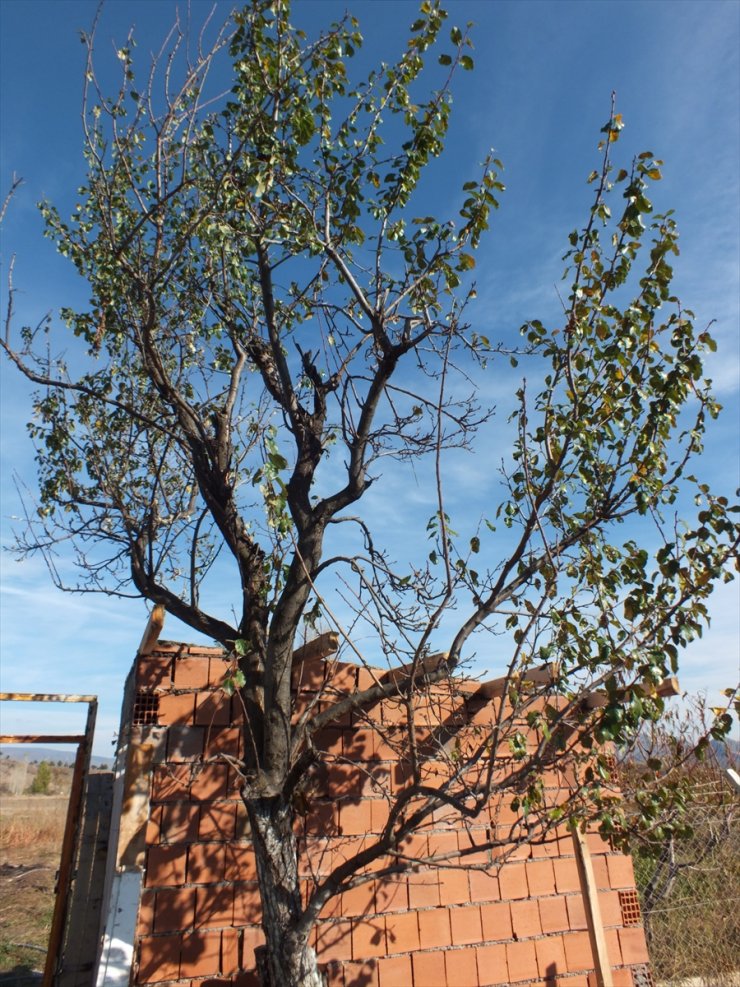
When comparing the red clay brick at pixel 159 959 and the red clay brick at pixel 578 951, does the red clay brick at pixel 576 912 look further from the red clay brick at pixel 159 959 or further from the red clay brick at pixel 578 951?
the red clay brick at pixel 159 959

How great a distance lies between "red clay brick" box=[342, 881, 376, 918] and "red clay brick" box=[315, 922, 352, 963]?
3.1 inches

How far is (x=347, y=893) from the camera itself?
4.76 metres

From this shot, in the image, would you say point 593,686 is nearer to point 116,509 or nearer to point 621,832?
point 621,832

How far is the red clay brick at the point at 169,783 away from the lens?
177 inches

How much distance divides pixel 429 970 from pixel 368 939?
19.6 inches

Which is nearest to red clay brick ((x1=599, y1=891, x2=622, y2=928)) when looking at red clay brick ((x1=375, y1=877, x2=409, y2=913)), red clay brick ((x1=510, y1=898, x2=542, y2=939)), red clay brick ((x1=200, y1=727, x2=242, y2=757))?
red clay brick ((x1=510, y1=898, x2=542, y2=939))

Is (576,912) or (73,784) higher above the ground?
(73,784)

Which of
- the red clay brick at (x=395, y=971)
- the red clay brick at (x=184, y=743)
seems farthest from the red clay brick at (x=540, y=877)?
the red clay brick at (x=184, y=743)

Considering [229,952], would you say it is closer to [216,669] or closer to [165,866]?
[165,866]

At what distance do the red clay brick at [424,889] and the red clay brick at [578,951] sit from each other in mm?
1217

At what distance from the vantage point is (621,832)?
3838 millimetres

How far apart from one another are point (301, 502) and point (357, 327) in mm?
1300

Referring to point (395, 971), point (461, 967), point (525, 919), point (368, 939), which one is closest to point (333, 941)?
point (368, 939)

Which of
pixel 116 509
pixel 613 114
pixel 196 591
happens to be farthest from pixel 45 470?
pixel 613 114
